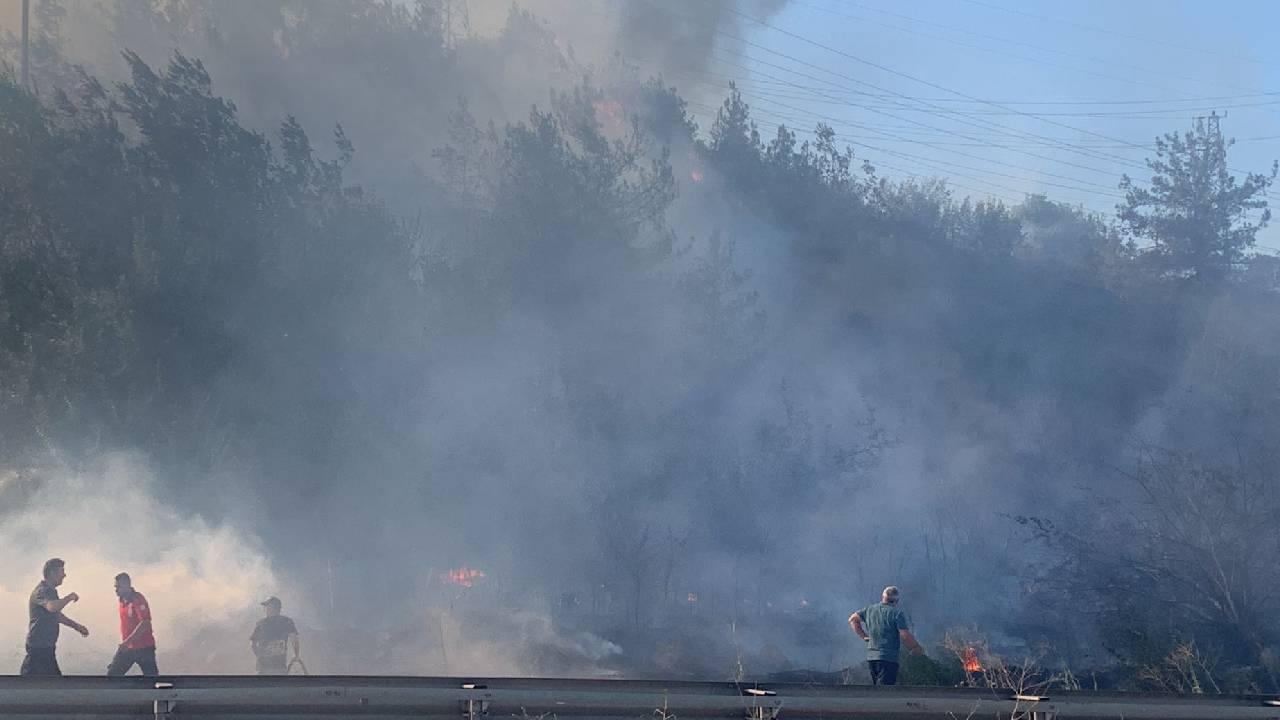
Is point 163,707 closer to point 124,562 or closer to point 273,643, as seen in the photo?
point 273,643

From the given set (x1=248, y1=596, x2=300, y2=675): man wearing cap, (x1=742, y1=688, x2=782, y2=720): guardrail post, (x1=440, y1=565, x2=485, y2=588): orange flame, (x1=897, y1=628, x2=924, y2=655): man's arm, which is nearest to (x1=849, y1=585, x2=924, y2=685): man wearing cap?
(x1=897, y1=628, x2=924, y2=655): man's arm

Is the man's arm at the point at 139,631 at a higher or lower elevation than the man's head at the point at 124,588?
lower

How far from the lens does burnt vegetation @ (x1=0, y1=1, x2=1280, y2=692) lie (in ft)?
70.2

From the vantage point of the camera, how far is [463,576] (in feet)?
75.5

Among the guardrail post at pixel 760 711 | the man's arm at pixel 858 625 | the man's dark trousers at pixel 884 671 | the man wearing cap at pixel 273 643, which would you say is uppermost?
the man wearing cap at pixel 273 643

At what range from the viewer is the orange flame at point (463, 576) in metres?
23.0

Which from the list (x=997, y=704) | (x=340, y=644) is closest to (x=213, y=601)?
(x=340, y=644)

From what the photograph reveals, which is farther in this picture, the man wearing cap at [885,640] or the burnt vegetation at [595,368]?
the burnt vegetation at [595,368]

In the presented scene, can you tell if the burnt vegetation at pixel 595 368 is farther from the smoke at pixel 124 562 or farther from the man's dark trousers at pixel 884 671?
the man's dark trousers at pixel 884 671

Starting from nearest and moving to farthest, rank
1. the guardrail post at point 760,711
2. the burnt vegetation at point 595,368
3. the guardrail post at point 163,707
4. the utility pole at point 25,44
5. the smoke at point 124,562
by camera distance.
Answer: the guardrail post at point 163,707 → the guardrail post at point 760,711 → the smoke at point 124,562 → the burnt vegetation at point 595,368 → the utility pole at point 25,44

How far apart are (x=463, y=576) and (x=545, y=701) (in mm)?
16371

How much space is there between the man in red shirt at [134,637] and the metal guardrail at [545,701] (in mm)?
3914

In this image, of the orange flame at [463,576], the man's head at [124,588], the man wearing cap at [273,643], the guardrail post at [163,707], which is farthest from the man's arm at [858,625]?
the orange flame at [463,576]

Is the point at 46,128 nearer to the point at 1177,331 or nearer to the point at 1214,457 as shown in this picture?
the point at 1214,457
